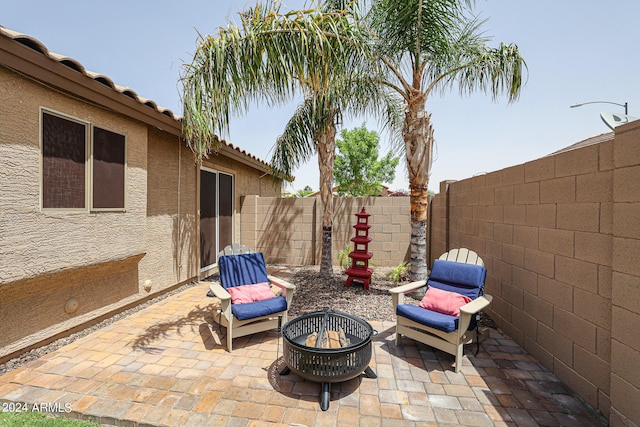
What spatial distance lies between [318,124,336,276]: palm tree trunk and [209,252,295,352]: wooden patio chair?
267 centimetres

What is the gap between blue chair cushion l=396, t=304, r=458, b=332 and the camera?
317 centimetres

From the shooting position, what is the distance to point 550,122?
766cm

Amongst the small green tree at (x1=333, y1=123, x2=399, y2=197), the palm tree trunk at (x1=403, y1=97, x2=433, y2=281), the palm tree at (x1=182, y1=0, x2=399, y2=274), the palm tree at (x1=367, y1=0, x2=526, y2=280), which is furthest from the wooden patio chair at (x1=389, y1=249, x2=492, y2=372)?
the small green tree at (x1=333, y1=123, x2=399, y2=197)

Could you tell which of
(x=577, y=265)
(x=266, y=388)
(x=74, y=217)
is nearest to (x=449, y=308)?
(x=577, y=265)

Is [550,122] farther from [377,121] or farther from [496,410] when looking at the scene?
[496,410]

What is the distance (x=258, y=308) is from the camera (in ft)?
12.0

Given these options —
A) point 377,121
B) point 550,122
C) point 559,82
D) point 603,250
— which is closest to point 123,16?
point 377,121

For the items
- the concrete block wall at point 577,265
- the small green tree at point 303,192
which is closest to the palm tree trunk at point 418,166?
the concrete block wall at point 577,265

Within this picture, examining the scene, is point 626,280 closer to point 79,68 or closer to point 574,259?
point 574,259

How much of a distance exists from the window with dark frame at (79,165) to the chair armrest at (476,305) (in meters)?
5.10

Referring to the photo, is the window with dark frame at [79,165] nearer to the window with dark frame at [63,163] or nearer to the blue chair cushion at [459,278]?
the window with dark frame at [63,163]

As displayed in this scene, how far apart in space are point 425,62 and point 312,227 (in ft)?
16.9

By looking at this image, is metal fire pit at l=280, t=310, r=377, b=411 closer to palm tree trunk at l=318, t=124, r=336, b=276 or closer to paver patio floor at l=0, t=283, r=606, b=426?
paver patio floor at l=0, t=283, r=606, b=426

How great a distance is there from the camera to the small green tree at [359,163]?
24.5 metres
